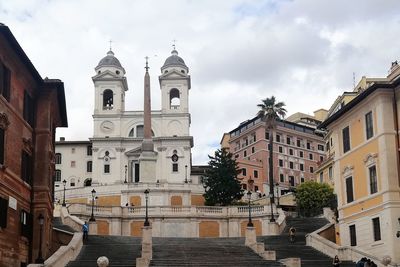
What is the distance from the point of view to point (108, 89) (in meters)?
117

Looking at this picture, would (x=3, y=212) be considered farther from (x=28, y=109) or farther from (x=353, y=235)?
(x=353, y=235)

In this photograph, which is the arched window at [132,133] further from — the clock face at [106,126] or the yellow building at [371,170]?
the yellow building at [371,170]

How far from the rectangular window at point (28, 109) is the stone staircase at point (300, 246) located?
16380mm

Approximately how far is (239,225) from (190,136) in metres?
48.3

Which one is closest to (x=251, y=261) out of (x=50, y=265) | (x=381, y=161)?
(x=381, y=161)

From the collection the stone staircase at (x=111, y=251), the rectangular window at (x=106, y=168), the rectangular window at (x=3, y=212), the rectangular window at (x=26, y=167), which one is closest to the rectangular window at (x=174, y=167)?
the rectangular window at (x=106, y=168)

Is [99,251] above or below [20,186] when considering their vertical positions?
below

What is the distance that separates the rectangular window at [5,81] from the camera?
31.9 meters

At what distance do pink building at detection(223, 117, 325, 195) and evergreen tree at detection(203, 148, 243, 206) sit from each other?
35456 mm

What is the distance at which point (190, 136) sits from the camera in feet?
371

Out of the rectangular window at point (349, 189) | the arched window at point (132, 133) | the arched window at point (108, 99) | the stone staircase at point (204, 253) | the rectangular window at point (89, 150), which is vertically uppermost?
the arched window at point (108, 99)

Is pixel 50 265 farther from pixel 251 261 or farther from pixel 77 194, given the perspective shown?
pixel 77 194

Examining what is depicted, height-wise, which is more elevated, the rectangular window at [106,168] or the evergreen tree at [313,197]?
the rectangular window at [106,168]

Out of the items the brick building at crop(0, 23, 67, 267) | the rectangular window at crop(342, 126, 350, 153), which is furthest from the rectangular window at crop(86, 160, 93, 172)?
the rectangular window at crop(342, 126, 350, 153)
